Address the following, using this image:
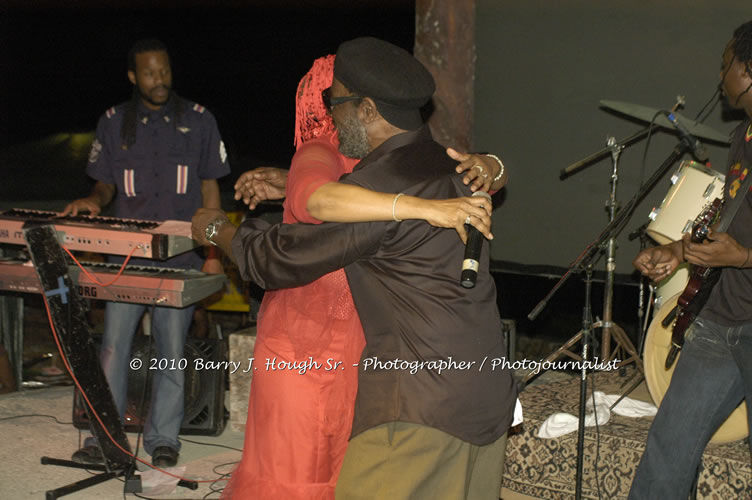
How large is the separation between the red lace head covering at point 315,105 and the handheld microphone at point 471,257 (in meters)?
0.88

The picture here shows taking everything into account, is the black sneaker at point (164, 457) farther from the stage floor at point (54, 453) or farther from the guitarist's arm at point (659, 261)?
the guitarist's arm at point (659, 261)

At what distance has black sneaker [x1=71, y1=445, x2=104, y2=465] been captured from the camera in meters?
4.36

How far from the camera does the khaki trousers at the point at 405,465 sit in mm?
2043

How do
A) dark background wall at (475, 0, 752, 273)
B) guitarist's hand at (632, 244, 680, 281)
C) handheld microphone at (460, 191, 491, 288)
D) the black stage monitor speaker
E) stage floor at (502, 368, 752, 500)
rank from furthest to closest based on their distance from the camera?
dark background wall at (475, 0, 752, 273)
the black stage monitor speaker
stage floor at (502, 368, 752, 500)
guitarist's hand at (632, 244, 680, 281)
handheld microphone at (460, 191, 491, 288)

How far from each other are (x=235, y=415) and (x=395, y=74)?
3334mm

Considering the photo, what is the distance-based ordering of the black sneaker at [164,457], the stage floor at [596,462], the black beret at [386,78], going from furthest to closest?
1. the black sneaker at [164,457]
2. the stage floor at [596,462]
3. the black beret at [386,78]

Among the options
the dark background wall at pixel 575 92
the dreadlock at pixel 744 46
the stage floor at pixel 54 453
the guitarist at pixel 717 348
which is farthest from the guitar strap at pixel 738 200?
the dark background wall at pixel 575 92

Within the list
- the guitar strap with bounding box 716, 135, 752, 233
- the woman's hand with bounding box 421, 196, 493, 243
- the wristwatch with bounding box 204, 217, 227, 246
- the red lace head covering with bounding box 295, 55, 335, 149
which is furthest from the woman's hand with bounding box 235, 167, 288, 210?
the guitar strap with bounding box 716, 135, 752, 233

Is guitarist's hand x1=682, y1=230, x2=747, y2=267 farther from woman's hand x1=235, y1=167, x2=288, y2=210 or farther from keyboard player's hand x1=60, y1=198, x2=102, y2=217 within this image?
keyboard player's hand x1=60, y1=198, x2=102, y2=217

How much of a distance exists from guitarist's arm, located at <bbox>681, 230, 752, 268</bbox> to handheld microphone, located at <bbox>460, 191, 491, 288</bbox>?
3.68 ft

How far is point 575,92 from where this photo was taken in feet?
20.2

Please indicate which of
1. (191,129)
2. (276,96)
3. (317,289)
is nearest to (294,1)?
(276,96)

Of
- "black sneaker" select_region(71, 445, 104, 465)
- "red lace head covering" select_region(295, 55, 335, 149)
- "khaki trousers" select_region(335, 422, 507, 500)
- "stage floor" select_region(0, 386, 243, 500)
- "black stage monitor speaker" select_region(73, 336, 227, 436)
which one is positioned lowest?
"stage floor" select_region(0, 386, 243, 500)

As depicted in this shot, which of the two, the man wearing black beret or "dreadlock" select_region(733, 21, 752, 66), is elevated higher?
"dreadlock" select_region(733, 21, 752, 66)
